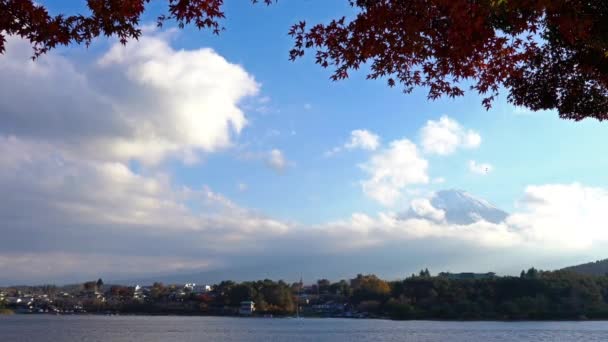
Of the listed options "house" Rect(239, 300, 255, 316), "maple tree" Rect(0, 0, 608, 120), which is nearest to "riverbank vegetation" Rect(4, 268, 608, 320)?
"house" Rect(239, 300, 255, 316)

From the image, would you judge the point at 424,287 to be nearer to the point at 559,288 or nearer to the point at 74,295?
the point at 559,288

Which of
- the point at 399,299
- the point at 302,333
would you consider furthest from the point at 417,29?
the point at 399,299

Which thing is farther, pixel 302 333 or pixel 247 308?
pixel 247 308

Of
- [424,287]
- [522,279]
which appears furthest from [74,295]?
[522,279]

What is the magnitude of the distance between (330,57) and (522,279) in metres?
113

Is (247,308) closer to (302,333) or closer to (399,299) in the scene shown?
(399,299)

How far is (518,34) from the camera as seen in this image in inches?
279

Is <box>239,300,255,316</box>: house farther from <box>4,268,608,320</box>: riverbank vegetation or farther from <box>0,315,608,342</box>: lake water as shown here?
<box>0,315,608,342</box>: lake water

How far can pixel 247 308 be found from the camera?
5650 inches

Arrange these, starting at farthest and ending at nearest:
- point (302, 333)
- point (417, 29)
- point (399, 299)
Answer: point (399, 299)
point (302, 333)
point (417, 29)

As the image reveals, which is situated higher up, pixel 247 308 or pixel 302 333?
pixel 247 308

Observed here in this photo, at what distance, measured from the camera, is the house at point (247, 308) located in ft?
468

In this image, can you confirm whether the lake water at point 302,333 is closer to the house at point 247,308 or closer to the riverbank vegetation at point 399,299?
the riverbank vegetation at point 399,299

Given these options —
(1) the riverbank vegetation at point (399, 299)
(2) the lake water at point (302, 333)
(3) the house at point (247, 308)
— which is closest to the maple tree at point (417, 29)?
(2) the lake water at point (302, 333)
